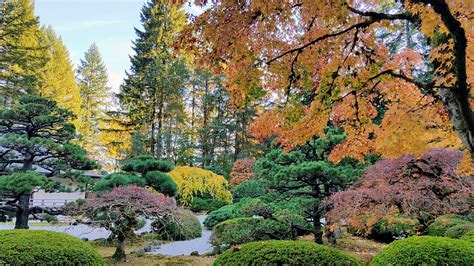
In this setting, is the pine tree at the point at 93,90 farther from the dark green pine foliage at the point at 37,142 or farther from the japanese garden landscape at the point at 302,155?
the dark green pine foliage at the point at 37,142

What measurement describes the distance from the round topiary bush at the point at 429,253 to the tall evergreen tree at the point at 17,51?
18.0 meters

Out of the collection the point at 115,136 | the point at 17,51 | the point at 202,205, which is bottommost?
the point at 202,205

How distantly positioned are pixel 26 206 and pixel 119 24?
551 centimetres

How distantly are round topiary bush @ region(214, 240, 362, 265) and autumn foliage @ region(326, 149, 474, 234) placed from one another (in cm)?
238

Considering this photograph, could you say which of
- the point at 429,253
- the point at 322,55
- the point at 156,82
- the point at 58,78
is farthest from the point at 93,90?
the point at 429,253

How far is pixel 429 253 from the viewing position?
4164 mm

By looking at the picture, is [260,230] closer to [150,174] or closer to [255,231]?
[255,231]

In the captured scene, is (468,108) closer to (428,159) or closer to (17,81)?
(428,159)

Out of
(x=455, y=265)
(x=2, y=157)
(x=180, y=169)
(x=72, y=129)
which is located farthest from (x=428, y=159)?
(x=180, y=169)

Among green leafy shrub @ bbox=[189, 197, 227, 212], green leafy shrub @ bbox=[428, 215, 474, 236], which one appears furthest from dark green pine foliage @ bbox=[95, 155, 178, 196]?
green leafy shrub @ bbox=[189, 197, 227, 212]

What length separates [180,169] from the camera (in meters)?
15.1

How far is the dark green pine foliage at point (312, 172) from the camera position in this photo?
7.00 meters

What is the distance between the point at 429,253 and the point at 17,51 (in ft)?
67.3

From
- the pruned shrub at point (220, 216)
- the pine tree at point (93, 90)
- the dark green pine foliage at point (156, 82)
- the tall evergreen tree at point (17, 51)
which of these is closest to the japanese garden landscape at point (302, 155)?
the pruned shrub at point (220, 216)
